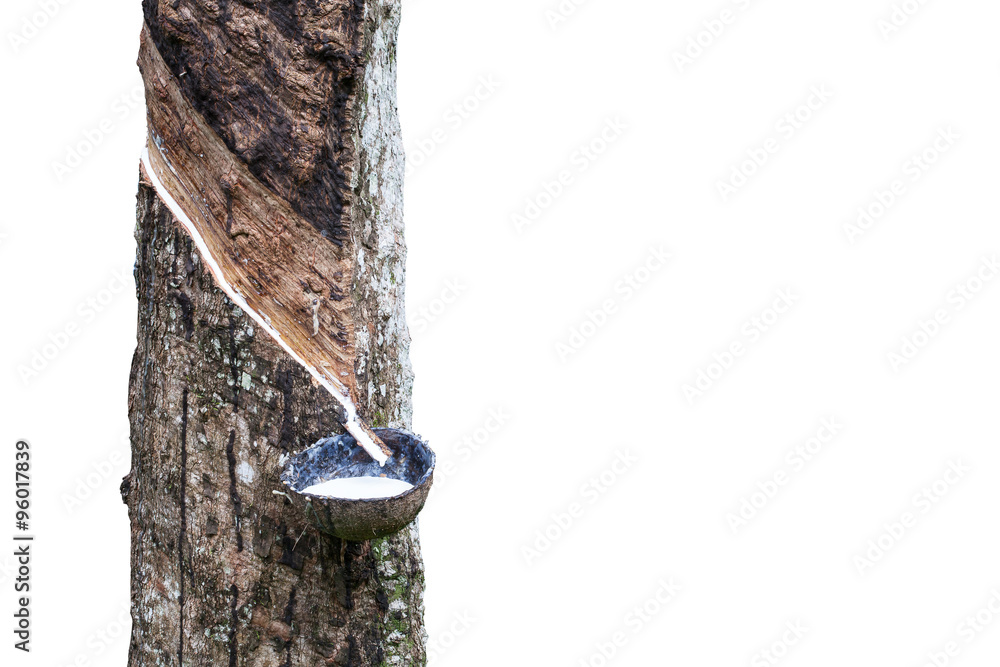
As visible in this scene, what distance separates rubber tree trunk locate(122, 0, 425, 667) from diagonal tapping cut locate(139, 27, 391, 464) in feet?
0.10

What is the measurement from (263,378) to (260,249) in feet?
1.02

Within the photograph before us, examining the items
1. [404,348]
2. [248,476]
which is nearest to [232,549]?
[248,476]

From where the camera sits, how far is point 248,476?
7.05ft

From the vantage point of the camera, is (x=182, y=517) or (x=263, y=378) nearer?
(x=263, y=378)

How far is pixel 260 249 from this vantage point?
2152mm

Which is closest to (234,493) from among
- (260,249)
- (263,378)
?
(263,378)

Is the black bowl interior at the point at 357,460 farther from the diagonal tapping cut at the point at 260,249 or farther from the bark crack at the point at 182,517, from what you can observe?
the bark crack at the point at 182,517

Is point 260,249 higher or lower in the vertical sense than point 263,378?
higher

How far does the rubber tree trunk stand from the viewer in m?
2.07

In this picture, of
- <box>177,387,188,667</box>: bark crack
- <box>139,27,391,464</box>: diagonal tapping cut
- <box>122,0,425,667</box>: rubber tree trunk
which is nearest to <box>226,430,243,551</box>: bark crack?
<box>122,0,425,667</box>: rubber tree trunk

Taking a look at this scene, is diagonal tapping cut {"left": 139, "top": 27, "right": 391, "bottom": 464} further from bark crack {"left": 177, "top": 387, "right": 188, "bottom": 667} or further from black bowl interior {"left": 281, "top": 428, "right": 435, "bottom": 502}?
bark crack {"left": 177, "top": 387, "right": 188, "bottom": 667}

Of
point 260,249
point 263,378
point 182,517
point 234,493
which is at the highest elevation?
point 260,249

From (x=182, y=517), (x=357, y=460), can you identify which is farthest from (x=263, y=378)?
(x=182, y=517)

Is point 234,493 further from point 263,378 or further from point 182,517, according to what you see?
point 263,378
